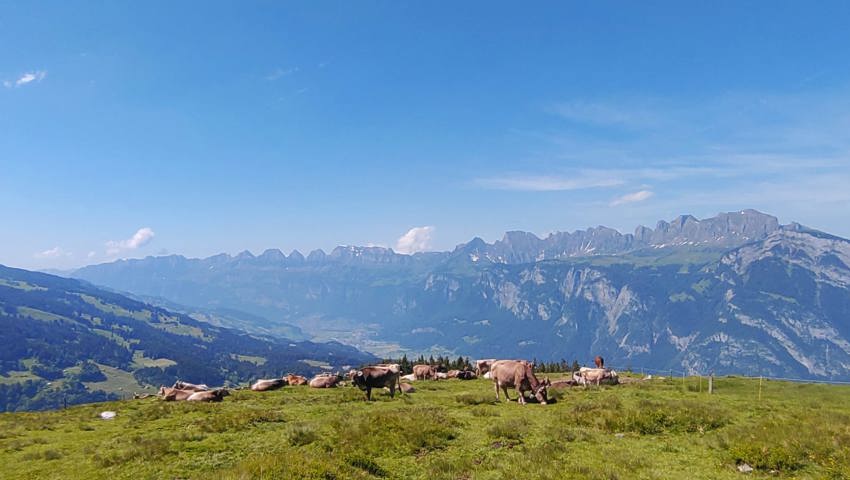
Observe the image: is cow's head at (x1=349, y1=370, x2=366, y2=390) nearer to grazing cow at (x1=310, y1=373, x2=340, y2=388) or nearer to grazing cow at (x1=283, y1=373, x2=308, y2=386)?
grazing cow at (x1=310, y1=373, x2=340, y2=388)

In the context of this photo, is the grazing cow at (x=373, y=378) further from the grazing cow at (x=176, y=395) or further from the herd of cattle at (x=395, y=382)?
the grazing cow at (x=176, y=395)

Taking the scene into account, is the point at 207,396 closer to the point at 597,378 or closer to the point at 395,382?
the point at 395,382

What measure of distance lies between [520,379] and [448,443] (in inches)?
436

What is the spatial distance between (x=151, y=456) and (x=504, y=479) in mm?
12816

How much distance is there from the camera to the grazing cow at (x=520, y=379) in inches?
1133

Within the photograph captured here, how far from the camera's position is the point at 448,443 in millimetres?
18953

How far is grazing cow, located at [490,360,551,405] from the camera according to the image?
1133 inches

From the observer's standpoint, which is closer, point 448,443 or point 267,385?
point 448,443

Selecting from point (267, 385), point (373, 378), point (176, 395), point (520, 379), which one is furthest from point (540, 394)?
point (176, 395)

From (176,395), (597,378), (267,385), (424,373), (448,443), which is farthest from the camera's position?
(424,373)

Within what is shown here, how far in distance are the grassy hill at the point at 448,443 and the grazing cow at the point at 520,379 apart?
57.2 inches

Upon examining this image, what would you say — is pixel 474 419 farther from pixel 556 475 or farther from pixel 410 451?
pixel 556 475

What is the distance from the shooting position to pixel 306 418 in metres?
24.6

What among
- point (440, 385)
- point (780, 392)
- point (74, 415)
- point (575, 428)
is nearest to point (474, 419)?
point (575, 428)
